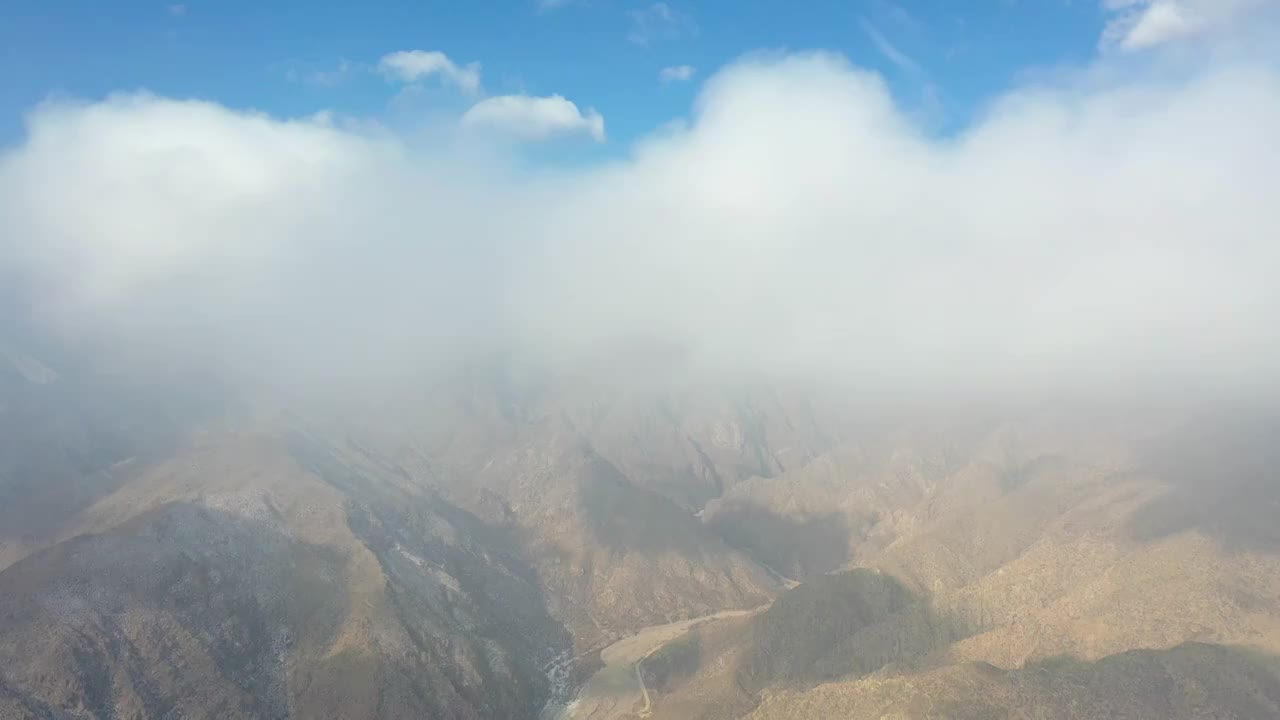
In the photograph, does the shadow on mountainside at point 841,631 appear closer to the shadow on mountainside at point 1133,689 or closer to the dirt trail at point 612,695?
the dirt trail at point 612,695

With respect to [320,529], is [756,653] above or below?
below

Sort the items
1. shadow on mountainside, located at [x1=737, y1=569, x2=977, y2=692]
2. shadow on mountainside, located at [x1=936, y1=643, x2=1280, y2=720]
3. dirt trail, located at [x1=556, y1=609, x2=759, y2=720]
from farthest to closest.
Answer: dirt trail, located at [x1=556, y1=609, x2=759, y2=720], shadow on mountainside, located at [x1=737, y1=569, x2=977, y2=692], shadow on mountainside, located at [x1=936, y1=643, x2=1280, y2=720]

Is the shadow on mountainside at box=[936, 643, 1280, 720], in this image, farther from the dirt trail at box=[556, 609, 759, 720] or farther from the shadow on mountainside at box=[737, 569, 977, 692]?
the dirt trail at box=[556, 609, 759, 720]

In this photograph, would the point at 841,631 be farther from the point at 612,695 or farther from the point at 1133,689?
the point at 1133,689

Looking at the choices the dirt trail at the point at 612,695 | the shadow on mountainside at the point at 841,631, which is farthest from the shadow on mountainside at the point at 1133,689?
the dirt trail at the point at 612,695

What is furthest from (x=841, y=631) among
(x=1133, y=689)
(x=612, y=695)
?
(x=1133, y=689)

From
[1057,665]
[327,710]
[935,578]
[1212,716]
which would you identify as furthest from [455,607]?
[1212,716]

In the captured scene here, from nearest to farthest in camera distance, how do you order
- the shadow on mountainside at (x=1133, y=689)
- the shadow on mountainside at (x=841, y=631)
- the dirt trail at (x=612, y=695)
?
the shadow on mountainside at (x=1133, y=689) → the shadow on mountainside at (x=841, y=631) → the dirt trail at (x=612, y=695)

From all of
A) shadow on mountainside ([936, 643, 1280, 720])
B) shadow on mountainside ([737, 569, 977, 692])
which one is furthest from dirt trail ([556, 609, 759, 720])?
shadow on mountainside ([936, 643, 1280, 720])

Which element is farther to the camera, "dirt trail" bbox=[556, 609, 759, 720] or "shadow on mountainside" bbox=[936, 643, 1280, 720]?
"dirt trail" bbox=[556, 609, 759, 720]

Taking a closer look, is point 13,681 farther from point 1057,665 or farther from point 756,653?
point 1057,665

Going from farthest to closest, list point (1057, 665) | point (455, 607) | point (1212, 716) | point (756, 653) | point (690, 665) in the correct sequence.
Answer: point (455, 607)
point (690, 665)
point (756, 653)
point (1057, 665)
point (1212, 716)
